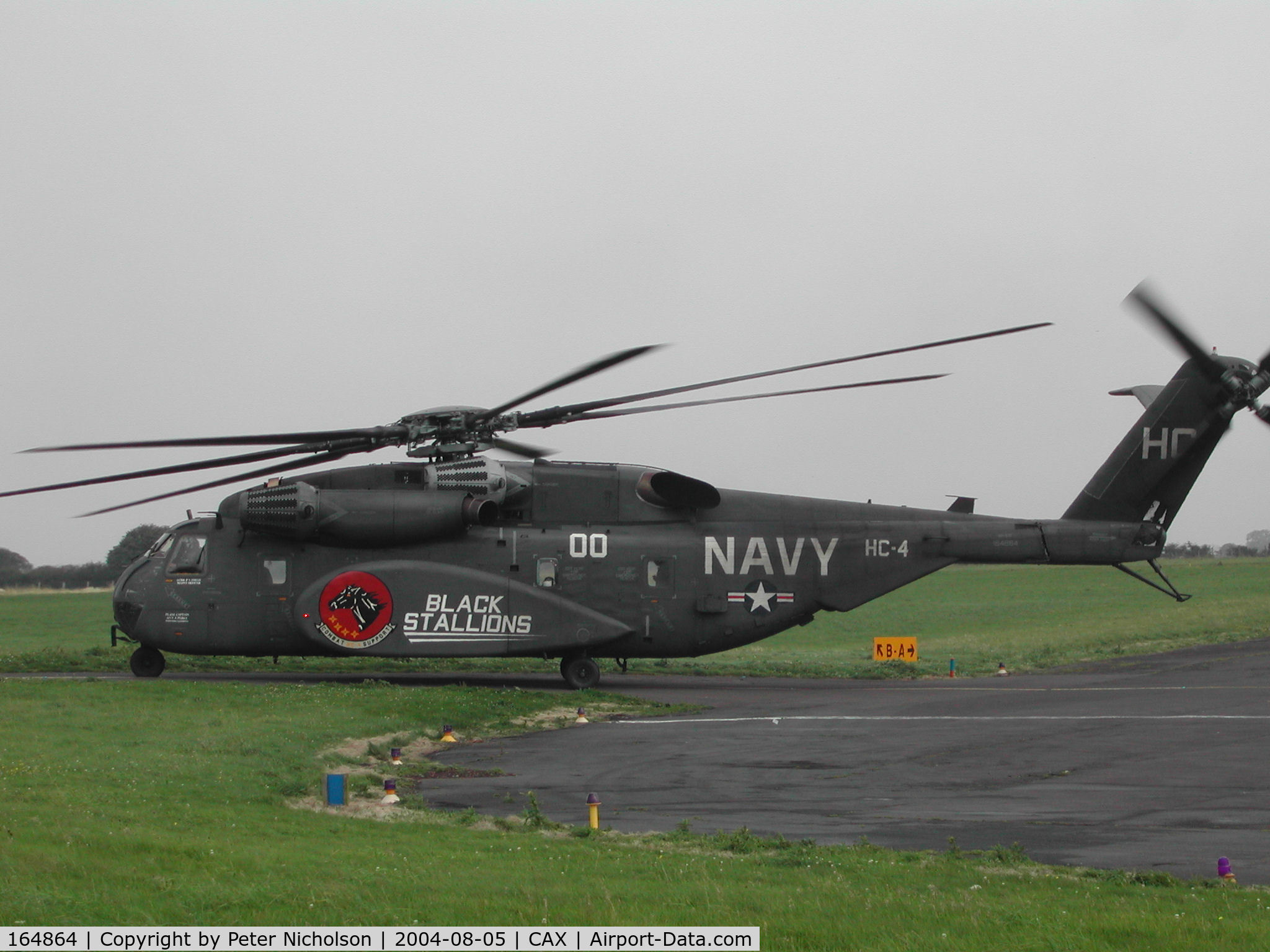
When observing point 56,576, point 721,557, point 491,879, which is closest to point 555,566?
point 721,557

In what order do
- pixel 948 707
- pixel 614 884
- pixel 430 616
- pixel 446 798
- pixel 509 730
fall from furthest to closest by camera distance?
1. pixel 430 616
2. pixel 948 707
3. pixel 509 730
4. pixel 446 798
5. pixel 614 884

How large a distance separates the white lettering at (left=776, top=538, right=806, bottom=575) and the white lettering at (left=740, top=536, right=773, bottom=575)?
290 mm

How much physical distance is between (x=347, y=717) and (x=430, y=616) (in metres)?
5.95

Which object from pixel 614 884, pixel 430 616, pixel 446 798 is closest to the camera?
pixel 614 884

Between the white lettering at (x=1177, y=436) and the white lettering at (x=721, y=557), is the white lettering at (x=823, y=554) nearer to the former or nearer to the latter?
the white lettering at (x=721, y=557)

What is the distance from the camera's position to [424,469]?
25.4 m

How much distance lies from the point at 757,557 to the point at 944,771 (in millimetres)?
11133

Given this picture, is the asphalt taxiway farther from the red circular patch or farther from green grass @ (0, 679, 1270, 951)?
the red circular patch

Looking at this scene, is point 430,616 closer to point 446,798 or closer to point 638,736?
point 638,736

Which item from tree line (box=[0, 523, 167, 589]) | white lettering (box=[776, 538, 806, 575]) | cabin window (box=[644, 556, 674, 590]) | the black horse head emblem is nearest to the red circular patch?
the black horse head emblem

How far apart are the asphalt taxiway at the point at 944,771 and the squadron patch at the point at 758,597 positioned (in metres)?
2.02

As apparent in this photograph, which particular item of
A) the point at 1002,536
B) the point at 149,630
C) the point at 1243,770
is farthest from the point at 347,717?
the point at 1002,536

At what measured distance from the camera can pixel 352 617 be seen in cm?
2503

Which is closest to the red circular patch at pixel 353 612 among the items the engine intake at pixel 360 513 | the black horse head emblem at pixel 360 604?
the black horse head emblem at pixel 360 604
